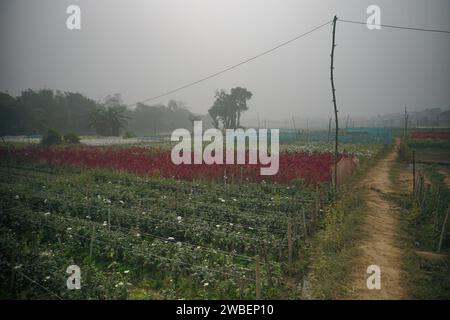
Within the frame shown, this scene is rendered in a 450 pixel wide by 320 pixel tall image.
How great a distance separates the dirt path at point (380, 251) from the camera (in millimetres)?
5613

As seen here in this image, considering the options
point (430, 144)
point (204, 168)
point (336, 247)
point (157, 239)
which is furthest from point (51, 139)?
point (430, 144)

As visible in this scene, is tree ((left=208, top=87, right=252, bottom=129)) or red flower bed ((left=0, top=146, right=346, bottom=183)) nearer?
red flower bed ((left=0, top=146, right=346, bottom=183))

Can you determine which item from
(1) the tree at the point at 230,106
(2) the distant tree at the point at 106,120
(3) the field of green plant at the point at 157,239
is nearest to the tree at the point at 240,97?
(1) the tree at the point at 230,106

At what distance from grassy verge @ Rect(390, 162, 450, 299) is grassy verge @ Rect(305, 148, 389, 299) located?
110 centimetres

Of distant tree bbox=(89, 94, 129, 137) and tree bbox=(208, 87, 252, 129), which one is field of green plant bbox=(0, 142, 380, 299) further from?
tree bbox=(208, 87, 252, 129)

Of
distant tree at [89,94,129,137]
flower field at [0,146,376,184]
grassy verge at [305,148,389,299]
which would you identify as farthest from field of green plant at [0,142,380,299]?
distant tree at [89,94,129,137]

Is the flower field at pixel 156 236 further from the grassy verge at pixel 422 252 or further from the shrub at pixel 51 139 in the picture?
the shrub at pixel 51 139

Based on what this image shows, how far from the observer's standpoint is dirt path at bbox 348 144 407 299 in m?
5.61

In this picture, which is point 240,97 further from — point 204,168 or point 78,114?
point 204,168

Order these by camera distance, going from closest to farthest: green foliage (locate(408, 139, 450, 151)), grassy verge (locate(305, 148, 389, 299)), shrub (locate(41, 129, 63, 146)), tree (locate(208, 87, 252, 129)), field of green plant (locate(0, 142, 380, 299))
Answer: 1. field of green plant (locate(0, 142, 380, 299))
2. grassy verge (locate(305, 148, 389, 299))
3. green foliage (locate(408, 139, 450, 151))
4. shrub (locate(41, 129, 63, 146))
5. tree (locate(208, 87, 252, 129))

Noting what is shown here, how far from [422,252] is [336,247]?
192cm

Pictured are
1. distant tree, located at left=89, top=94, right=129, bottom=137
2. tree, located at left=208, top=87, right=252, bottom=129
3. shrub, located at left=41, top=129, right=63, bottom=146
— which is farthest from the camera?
tree, located at left=208, top=87, right=252, bottom=129

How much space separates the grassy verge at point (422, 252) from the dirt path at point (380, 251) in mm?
188

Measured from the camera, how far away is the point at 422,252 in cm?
716
